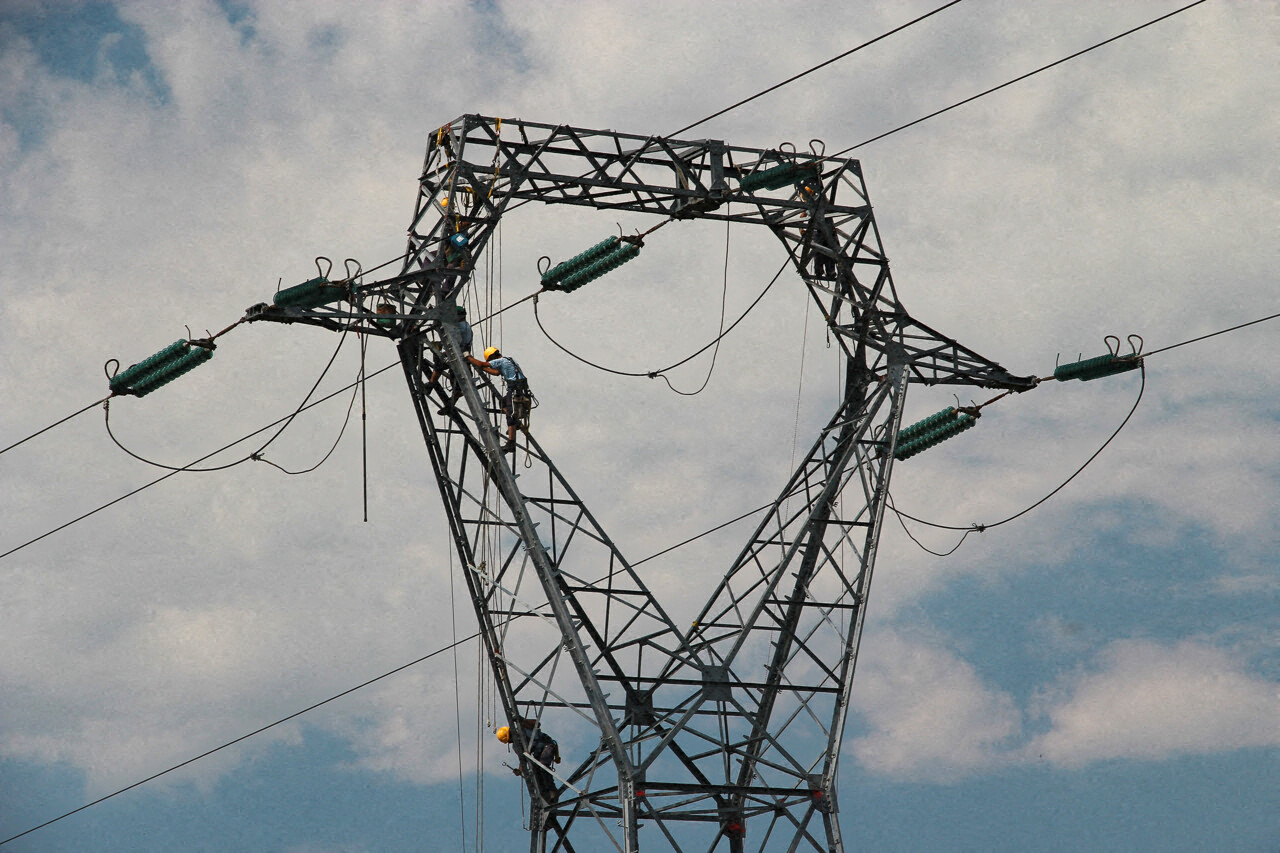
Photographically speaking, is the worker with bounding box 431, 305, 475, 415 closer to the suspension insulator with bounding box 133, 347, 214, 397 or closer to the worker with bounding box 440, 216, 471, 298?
the worker with bounding box 440, 216, 471, 298

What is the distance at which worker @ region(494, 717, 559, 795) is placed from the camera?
29719 mm

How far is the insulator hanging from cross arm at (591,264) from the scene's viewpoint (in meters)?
28.5

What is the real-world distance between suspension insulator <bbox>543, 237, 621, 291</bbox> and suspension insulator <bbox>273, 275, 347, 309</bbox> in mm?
3526

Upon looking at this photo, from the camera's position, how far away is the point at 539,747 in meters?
29.8

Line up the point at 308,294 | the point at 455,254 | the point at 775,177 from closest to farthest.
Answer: the point at 308,294
the point at 455,254
the point at 775,177

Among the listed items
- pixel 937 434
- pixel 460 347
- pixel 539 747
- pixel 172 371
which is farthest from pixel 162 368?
pixel 937 434

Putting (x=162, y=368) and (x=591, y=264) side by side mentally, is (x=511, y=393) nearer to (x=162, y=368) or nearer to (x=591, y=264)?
(x=591, y=264)

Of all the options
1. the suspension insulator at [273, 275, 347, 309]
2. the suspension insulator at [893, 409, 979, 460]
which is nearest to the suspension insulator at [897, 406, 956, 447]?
the suspension insulator at [893, 409, 979, 460]

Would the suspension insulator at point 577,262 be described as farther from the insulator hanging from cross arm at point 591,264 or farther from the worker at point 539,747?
the worker at point 539,747

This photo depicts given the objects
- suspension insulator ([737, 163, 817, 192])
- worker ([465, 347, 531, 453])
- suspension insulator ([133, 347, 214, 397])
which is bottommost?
suspension insulator ([133, 347, 214, 397])

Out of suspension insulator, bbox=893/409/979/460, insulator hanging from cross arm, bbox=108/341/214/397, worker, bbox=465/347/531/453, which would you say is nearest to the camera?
insulator hanging from cross arm, bbox=108/341/214/397

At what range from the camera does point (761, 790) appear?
29625mm

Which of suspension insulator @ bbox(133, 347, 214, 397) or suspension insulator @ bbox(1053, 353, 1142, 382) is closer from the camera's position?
suspension insulator @ bbox(133, 347, 214, 397)

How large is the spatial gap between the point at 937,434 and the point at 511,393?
24.1 ft
